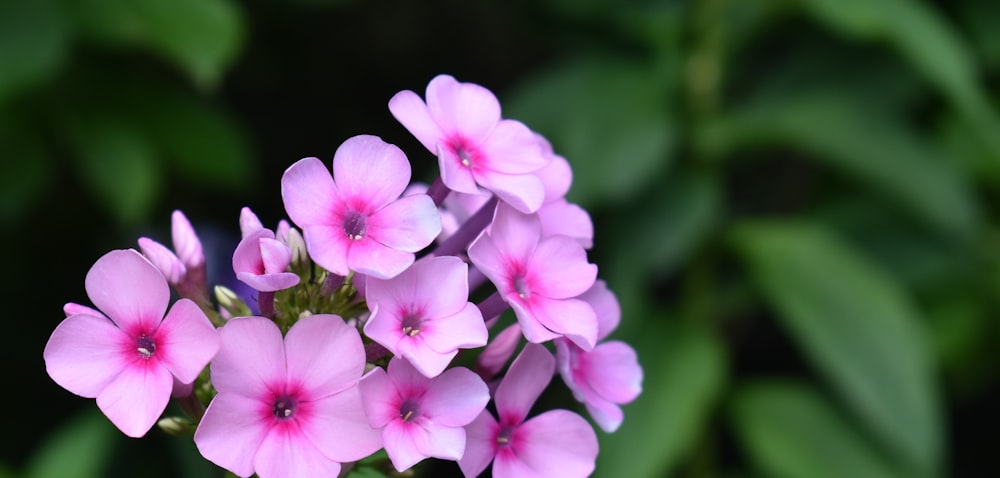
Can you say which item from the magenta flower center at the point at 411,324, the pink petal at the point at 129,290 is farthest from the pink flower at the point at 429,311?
the pink petal at the point at 129,290

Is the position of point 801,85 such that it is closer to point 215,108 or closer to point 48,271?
point 215,108

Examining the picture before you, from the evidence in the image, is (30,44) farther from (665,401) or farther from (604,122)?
(665,401)

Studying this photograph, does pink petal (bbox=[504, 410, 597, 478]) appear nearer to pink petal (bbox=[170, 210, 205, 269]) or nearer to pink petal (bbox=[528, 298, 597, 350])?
pink petal (bbox=[528, 298, 597, 350])

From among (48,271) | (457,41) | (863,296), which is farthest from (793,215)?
(48,271)

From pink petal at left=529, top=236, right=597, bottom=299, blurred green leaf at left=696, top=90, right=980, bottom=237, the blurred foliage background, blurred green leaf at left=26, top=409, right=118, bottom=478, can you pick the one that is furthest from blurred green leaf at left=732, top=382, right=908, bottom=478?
pink petal at left=529, top=236, right=597, bottom=299

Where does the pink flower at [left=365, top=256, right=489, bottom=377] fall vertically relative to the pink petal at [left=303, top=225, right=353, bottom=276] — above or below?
below

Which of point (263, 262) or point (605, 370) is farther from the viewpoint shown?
point (605, 370)

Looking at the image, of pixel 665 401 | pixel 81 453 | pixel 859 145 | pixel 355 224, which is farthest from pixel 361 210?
pixel 859 145
